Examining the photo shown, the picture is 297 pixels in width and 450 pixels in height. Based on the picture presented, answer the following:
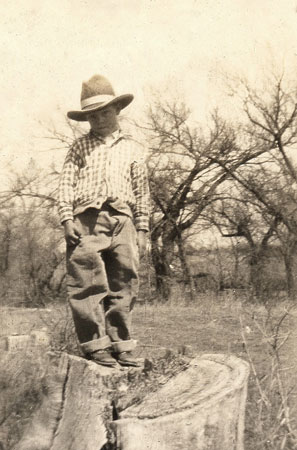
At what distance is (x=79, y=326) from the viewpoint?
314cm

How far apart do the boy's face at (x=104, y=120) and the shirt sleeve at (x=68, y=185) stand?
171 mm

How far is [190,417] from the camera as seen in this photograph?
2336mm

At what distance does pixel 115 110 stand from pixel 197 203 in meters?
9.08

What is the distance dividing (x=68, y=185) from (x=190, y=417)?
151cm

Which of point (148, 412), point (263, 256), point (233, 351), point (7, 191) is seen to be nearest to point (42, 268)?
point (7, 191)

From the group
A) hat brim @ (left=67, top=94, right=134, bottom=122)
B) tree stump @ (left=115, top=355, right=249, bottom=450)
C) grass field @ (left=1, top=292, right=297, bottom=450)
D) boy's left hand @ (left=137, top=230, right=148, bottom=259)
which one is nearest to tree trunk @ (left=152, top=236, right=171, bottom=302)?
grass field @ (left=1, top=292, right=297, bottom=450)

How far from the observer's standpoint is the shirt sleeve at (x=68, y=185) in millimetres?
3186

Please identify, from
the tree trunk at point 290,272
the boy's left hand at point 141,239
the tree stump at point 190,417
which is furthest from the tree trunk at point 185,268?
the tree stump at point 190,417

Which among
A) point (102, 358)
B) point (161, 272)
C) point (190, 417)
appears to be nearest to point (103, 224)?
point (102, 358)

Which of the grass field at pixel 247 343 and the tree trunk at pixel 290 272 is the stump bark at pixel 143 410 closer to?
the grass field at pixel 247 343

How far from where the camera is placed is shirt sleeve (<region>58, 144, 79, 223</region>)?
10.5 feet

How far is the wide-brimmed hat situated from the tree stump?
1587mm

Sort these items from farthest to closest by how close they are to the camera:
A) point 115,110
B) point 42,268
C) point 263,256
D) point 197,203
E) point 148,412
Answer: point 42,268, point 197,203, point 263,256, point 115,110, point 148,412

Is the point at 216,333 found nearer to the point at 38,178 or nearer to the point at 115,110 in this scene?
the point at 115,110
